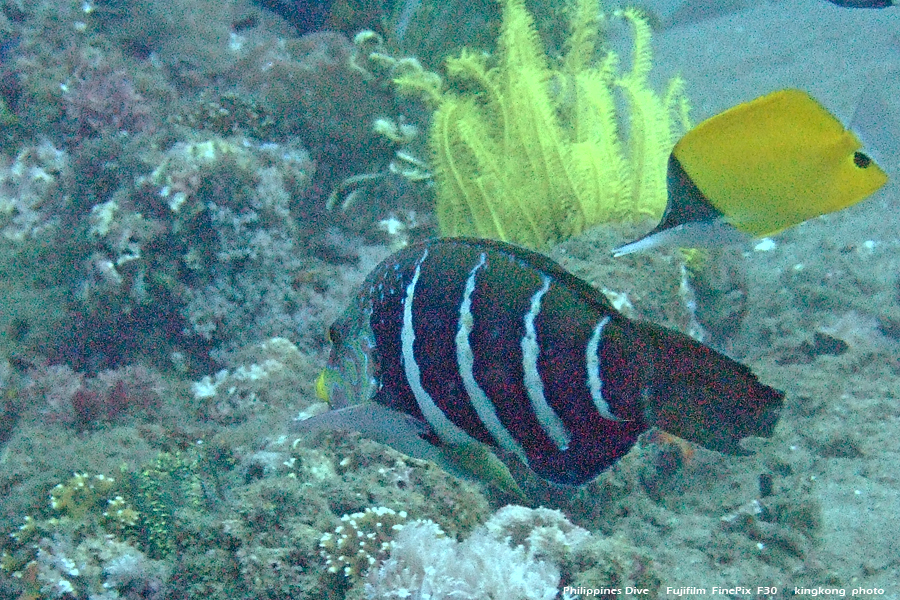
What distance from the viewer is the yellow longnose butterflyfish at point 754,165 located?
78.2 inches

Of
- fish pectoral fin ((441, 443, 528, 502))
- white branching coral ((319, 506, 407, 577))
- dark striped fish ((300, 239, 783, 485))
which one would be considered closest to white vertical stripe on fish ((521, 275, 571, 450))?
dark striped fish ((300, 239, 783, 485))

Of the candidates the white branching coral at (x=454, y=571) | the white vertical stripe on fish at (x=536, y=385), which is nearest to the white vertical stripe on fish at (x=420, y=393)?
the white vertical stripe on fish at (x=536, y=385)

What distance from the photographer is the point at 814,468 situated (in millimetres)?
3791

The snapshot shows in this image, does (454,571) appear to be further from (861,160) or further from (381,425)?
(861,160)

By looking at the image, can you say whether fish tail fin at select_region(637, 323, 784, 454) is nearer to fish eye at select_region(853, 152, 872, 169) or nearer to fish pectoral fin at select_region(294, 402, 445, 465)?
fish pectoral fin at select_region(294, 402, 445, 465)

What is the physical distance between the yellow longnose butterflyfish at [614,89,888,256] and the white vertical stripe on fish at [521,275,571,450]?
980 millimetres

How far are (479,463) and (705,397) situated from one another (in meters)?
0.47

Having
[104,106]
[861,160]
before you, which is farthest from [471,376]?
[104,106]

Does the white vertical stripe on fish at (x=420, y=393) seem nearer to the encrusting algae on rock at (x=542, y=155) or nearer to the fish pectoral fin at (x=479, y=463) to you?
the fish pectoral fin at (x=479, y=463)

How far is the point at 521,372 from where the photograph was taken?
115 centimetres

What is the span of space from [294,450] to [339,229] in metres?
2.90

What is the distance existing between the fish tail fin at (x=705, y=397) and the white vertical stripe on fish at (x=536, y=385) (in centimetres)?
17

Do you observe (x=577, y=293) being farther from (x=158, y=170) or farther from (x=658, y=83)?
(x=658, y=83)

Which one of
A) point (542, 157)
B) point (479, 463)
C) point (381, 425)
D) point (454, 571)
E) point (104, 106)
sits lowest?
point (454, 571)
